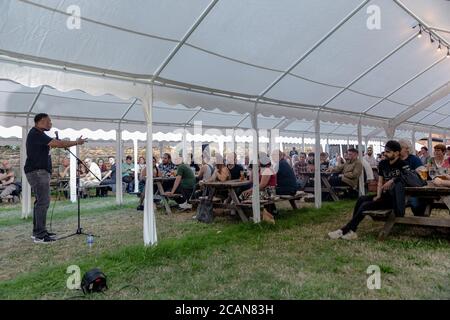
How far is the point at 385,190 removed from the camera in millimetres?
4145

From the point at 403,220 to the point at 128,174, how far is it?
925 centimetres

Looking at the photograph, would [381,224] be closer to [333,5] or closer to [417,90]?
[333,5]

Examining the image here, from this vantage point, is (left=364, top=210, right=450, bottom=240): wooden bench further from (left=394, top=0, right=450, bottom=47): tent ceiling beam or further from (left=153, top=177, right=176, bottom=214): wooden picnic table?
(left=153, top=177, right=176, bottom=214): wooden picnic table

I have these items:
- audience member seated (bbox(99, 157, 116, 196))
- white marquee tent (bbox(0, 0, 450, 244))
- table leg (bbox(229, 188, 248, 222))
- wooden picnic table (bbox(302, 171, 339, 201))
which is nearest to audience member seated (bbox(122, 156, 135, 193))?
audience member seated (bbox(99, 157, 116, 196))

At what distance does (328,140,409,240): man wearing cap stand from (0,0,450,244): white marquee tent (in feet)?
4.91

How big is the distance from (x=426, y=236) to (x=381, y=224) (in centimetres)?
83

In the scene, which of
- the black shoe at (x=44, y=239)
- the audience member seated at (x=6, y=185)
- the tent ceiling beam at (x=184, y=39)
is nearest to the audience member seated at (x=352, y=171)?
the tent ceiling beam at (x=184, y=39)

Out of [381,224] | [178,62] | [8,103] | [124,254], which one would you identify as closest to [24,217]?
[8,103]

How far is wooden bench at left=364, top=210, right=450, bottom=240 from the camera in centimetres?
389

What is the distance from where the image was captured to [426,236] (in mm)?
4234

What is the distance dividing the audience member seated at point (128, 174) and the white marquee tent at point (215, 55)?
3947 millimetres

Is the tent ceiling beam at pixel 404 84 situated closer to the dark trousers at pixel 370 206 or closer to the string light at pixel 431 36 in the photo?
the string light at pixel 431 36

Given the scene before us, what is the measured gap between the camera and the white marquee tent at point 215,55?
10.8 ft

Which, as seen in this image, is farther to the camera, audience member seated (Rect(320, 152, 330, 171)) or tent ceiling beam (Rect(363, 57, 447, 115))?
audience member seated (Rect(320, 152, 330, 171))
